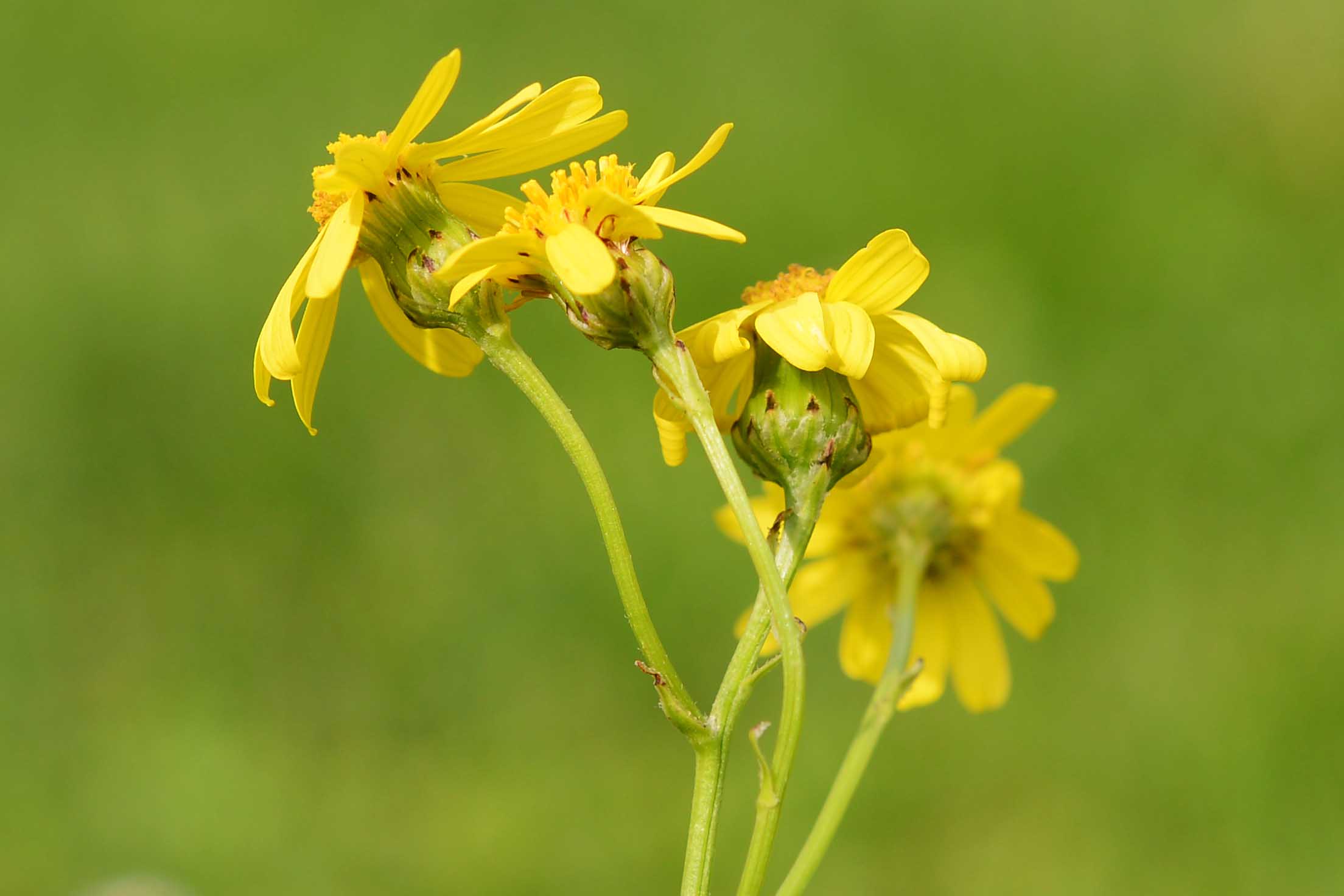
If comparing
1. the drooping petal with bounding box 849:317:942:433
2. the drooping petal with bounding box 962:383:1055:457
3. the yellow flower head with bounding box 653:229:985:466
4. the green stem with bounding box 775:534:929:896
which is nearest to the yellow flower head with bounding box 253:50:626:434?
the yellow flower head with bounding box 653:229:985:466

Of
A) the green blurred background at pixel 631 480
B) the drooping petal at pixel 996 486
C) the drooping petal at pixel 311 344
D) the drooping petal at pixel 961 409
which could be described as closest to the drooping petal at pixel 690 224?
the drooping petal at pixel 311 344

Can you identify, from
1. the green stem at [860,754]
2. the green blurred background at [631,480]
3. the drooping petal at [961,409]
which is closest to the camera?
the green stem at [860,754]

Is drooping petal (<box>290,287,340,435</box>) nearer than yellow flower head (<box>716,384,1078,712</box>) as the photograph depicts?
Yes

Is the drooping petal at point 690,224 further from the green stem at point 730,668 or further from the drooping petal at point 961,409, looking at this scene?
the drooping petal at point 961,409

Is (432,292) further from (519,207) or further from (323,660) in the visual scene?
(323,660)

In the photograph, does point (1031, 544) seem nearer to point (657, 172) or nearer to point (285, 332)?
point (657, 172)

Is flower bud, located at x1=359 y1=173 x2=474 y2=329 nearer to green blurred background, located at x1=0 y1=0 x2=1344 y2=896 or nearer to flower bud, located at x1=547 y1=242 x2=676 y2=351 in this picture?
flower bud, located at x1=547 y1=242 x2=676 y2=351
